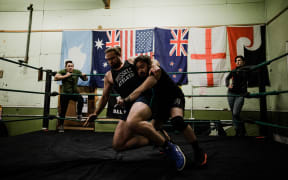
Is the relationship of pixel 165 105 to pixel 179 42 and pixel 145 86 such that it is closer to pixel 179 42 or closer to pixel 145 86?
pixel 145 86

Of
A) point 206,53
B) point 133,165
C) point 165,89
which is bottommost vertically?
point 133,165

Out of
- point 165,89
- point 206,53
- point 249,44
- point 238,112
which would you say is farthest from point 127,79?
point 249,44

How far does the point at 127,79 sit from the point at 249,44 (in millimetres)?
3063

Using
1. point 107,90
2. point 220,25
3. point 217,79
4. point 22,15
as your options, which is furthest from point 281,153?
point 22,15

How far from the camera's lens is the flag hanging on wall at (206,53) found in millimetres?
3217

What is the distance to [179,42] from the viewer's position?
131 inches

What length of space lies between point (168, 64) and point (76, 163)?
2657 millimetres

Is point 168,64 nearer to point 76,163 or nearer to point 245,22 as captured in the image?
point 245,22

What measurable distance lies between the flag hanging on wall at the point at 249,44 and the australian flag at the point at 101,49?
8.07 feet

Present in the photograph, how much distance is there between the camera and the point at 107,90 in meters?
1.48

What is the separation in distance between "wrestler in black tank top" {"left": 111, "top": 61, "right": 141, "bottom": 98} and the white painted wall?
2.20 m

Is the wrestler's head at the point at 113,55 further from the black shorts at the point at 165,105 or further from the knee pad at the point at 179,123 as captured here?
the knee pad at the point at 179,123

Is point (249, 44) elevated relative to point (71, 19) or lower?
lower

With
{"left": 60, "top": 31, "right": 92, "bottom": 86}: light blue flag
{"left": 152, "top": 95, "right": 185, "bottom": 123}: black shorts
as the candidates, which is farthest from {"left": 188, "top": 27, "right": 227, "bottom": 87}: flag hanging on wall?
{"left": 60, "top": 31, "right": 92, "bottom": 86}: light blue flag
